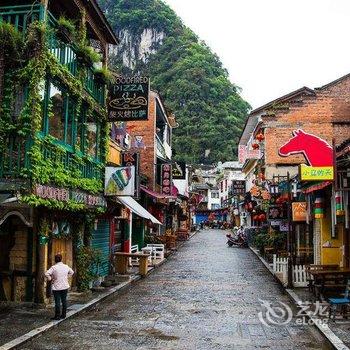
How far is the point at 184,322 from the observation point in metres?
11.6

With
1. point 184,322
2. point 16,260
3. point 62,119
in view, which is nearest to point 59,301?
point 16,260

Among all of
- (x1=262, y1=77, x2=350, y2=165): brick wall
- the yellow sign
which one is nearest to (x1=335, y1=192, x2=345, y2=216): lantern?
the yellow sign

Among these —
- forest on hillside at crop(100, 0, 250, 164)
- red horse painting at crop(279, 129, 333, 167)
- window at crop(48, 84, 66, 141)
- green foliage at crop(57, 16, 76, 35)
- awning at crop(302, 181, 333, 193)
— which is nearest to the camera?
red horse painting at crop(279, 129, 333, 167)

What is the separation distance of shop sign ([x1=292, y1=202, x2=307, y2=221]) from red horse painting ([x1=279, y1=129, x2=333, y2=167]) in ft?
23.6

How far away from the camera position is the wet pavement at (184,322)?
9609 millimetres

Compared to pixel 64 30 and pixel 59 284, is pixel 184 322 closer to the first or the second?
pixel 59 284

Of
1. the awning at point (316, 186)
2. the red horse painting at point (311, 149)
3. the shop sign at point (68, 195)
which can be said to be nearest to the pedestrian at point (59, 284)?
the shop sign at point (68, 195)

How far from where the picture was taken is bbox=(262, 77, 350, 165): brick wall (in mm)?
27797

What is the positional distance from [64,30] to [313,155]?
24.9 feet

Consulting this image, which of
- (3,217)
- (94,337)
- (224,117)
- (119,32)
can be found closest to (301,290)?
(94,337)

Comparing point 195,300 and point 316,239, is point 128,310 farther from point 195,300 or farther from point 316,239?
point 316,239

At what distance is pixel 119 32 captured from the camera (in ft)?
429

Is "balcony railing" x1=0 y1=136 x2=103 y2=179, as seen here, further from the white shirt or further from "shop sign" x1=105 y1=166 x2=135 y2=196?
"shop sign" x1=105 y1=166 x2=135 y2=196

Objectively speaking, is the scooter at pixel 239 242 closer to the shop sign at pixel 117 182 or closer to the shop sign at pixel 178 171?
the shop sign at pixel 178 171
